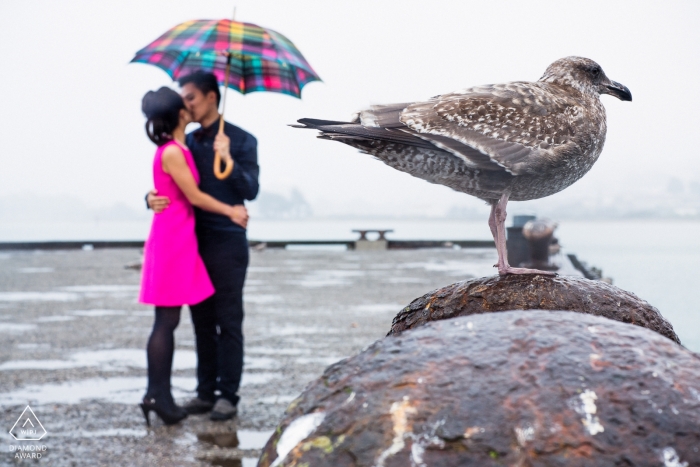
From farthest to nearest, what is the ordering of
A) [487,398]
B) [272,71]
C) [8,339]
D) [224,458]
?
[8,339]
[272,71]
[224,458]
[487,398]

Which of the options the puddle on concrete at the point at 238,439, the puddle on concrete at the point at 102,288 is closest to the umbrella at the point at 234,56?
the puddle on concrete at the point at 238,439

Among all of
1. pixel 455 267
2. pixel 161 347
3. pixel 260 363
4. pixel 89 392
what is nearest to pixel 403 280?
pixel 455 267

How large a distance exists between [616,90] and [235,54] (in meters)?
4.82

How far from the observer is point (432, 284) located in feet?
54.5

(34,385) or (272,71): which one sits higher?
(272,71)

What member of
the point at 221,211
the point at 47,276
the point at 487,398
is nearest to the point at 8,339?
the point at 221,211

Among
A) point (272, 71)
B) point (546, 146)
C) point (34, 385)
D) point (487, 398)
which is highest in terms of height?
point (272, 71)

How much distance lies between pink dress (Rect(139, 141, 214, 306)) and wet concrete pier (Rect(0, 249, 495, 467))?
1273mm

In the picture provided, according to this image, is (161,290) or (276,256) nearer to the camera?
(161,290)

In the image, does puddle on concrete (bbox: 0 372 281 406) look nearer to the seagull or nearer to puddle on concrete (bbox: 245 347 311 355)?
puddle on concrete (bbox: 245 347 311 355)

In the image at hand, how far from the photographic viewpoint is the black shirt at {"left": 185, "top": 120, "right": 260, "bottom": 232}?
6.36m

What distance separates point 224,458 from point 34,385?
11.1ft

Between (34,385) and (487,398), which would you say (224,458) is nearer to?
(34,385)

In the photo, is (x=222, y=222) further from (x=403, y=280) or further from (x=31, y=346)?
(x=403, y=280)
